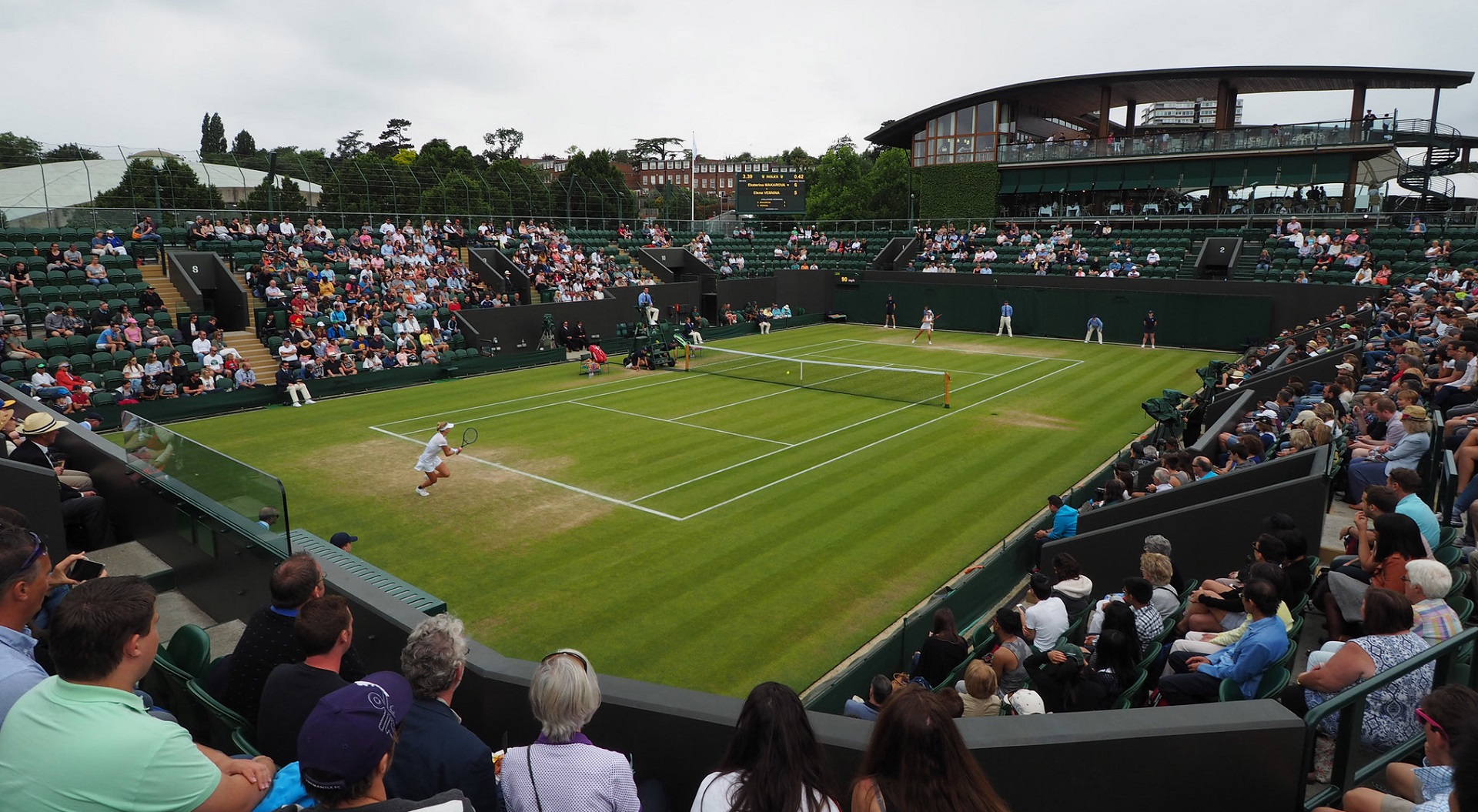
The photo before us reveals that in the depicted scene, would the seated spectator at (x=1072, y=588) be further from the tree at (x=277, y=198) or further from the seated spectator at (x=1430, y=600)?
the tree at (x=277, y=198)

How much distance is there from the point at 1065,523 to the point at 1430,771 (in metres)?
7.63

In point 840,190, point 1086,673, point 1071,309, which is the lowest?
point 1086,673

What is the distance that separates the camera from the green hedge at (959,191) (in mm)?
53750

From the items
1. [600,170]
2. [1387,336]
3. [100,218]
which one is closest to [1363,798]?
[1387,336]

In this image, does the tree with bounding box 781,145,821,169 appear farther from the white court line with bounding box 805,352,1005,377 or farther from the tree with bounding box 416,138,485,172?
the white court line with bounding box 805,352,1005,377

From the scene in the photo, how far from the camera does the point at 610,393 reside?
1005 inches

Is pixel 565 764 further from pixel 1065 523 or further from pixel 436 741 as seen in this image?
pixel 1065 523

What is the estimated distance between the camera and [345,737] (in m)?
2.98

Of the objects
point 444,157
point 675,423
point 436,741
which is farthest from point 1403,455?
point 444,157

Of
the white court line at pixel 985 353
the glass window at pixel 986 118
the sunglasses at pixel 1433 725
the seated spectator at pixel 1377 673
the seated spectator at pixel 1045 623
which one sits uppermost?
the glass window at pixel 986 118

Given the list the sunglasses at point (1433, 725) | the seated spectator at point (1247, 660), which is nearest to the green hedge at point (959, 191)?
the seated spectator at point (1247, 660)

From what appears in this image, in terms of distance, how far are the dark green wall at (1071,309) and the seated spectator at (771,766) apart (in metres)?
37.7

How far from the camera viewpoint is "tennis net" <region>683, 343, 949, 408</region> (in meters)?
25.2

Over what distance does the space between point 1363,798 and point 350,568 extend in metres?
8.65
